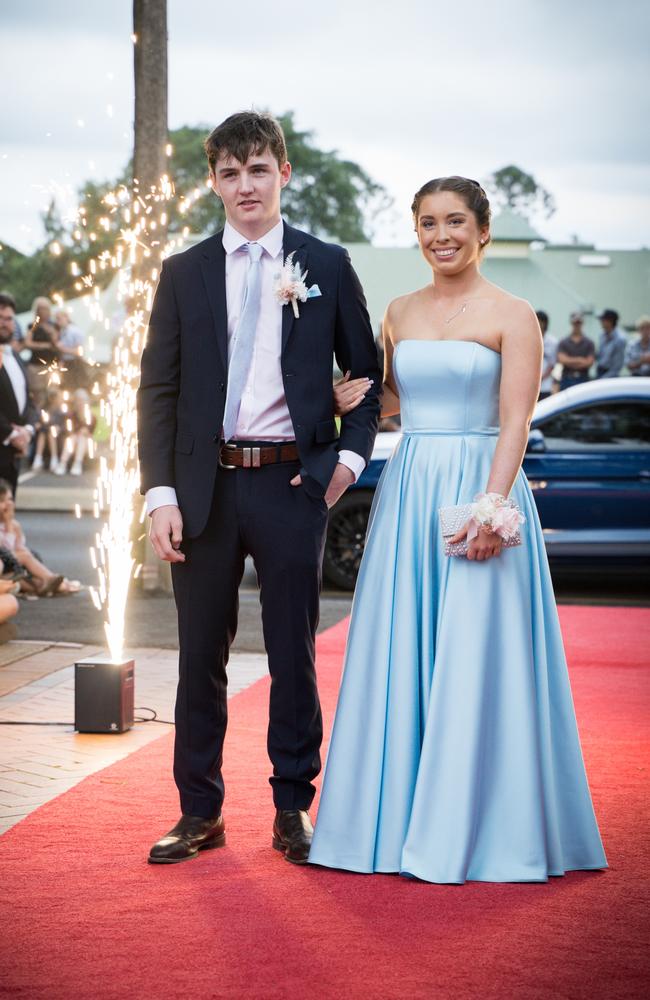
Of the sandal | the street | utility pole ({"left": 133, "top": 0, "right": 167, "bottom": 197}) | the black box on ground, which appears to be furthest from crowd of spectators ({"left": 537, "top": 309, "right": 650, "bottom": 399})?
the black box on ground

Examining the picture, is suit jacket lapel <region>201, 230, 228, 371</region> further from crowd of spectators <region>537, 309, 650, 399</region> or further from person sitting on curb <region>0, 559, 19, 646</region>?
crowd of spectators <region>537, 309, 650, 399</region>

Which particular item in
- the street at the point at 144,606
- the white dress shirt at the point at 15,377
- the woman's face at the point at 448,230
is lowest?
the street at the point at 144,606

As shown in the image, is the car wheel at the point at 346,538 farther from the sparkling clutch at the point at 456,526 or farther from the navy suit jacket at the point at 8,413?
the sparkling clutch at the point at 456,526

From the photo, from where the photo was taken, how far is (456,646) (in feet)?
13.9

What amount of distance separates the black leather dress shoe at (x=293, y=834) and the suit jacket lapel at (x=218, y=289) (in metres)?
1.48

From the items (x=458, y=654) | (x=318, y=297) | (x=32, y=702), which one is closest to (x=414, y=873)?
(x=458, y=654)

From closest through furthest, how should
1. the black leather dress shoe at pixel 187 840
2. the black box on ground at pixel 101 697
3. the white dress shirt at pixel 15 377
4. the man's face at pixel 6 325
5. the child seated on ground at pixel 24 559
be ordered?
the black leather dress shoe at pixel 187 840, the black box on ground at pixel 101 697, the child seated on ground at pixel 24 559, the white dress shirt at pixel 15 377, the man's face at pixel 6 325

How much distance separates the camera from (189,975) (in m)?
3.32

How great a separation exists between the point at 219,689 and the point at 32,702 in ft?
8.56

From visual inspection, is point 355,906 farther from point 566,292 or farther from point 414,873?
point 566,292

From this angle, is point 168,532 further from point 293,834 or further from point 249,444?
point 293,834

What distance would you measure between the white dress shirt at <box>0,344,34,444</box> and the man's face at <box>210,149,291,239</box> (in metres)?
7.05

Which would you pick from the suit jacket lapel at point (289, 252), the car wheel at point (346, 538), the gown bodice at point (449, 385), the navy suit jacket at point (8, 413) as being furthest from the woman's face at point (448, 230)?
the navy suit jacket at point (8, 413)

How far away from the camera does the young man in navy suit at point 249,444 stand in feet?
13.9
